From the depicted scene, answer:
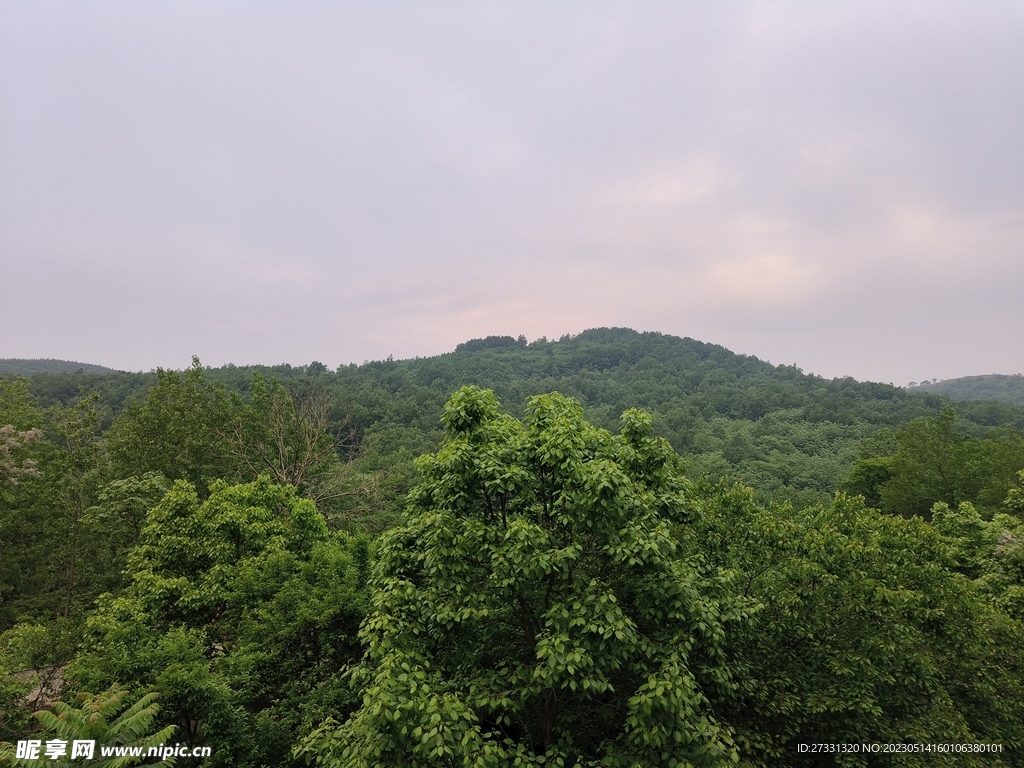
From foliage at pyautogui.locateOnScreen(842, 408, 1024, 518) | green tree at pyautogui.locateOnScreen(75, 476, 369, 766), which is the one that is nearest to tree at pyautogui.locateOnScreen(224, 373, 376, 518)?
green tree at pyautogui.locateOnScreen(75, 476, 369, 766)

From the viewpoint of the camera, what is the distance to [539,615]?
678cm

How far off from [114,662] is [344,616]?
453 centimetres

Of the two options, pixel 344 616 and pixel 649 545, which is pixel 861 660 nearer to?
pixel 649 545

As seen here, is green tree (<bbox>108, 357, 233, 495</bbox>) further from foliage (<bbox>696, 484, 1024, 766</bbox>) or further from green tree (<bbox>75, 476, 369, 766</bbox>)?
foliage (<bbox>696, 484, 1024, 766</bbox>)

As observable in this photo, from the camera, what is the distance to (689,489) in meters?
9.26

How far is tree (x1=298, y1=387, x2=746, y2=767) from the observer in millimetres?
5652

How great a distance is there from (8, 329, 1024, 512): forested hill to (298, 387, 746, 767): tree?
22.2m

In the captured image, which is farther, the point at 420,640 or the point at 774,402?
the point at 774,402

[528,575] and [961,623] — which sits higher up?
[528,575]

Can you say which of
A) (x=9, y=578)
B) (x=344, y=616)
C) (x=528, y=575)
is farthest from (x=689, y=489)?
(x=9, y=578)

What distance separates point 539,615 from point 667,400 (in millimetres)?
125884

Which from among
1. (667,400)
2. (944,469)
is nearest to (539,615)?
(944,469)

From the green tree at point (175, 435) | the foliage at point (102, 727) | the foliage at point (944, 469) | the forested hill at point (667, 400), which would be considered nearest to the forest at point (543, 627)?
the foliage at point (102, 727)

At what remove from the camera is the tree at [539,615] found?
18.5 feet
